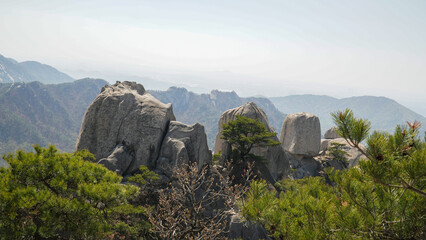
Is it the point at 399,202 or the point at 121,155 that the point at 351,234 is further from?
the point at 121,155

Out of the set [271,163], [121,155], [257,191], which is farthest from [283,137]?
[257,191]

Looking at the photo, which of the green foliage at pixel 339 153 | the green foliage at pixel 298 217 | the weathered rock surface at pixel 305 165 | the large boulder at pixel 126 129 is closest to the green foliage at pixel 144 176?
the large boulder at pixel 126 129

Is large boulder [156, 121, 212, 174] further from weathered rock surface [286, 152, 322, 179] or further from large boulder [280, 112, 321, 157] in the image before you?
large boulder [280, 112, 321, 157]

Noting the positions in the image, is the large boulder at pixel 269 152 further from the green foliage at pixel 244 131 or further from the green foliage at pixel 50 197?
the green foliage at pixel 50 197

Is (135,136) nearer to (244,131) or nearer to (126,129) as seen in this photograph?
(126,129)

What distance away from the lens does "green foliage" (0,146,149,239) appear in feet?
15.5

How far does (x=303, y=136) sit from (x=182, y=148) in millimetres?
24364

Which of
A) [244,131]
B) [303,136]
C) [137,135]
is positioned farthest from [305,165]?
[137,135]

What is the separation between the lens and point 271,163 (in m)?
28.9

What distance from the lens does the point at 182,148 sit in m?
18.2

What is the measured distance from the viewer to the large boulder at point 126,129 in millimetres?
18172

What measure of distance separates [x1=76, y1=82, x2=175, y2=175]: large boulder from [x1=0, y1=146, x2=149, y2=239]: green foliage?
39.0ft

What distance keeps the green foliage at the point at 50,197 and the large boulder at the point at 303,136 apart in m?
34.2

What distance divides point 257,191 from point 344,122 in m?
2.74
